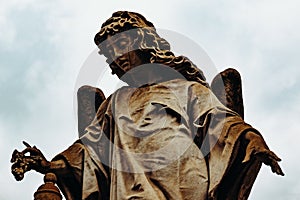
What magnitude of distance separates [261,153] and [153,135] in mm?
1324

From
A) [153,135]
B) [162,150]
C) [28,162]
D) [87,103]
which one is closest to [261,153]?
[162,150]

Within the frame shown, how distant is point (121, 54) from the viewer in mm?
10703

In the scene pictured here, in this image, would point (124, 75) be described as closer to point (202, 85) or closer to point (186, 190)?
point (202, 85)

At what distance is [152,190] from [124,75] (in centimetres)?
169

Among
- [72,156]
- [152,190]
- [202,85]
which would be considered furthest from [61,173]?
[202,85]

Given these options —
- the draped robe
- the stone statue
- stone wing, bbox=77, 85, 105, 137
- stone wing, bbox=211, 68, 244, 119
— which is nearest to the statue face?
the stone statue

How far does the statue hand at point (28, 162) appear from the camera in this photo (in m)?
9.72

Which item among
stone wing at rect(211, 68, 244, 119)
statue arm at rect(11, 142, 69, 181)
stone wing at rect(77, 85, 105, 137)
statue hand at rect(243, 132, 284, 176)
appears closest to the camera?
statue hand at rect(243, 132, 284, 176)

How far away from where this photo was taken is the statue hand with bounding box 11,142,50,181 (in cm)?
972

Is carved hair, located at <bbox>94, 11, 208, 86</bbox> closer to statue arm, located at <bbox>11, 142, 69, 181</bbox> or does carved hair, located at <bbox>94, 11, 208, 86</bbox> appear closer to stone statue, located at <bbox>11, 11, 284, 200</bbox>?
stone statue, located at <bbox>11, 11, 284, 200</bbox>

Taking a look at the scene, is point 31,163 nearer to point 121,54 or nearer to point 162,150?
point 162,150

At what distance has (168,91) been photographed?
34.2ft

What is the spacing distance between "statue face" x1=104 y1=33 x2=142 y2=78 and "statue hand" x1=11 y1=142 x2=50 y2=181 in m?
1.41

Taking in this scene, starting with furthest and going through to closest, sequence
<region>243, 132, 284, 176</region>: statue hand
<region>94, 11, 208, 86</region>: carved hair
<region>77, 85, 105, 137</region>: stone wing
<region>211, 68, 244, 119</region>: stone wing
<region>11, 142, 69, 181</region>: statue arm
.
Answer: <region>77, 85, 105, 137</region>: stone wing, <region>211, 68, 244, 119</region>: stone wing, <region>94, 11, 208, 86</region>: carved hair, <region>11, 142, 69, 181</region>: statue arm, <region>243, 132, 284, 176</region>: statue hand
